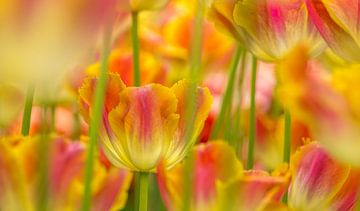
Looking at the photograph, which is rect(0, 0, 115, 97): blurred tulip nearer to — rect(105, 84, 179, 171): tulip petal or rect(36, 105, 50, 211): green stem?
rect(36, 105, 50, 211): green stem

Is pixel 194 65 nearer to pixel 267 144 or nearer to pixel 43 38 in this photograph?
pixel 43 38

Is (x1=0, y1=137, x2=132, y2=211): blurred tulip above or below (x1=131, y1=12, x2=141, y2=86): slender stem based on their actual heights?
below

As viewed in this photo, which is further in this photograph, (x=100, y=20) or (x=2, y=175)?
(x=2, y=175)

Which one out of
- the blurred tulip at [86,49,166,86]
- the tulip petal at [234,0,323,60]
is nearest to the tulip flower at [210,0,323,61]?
the tulip petal at [234,0,323,60]

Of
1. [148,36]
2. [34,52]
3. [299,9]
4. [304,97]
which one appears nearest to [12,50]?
[34,52]

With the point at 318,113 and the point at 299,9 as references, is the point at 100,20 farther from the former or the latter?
the point at 299,9

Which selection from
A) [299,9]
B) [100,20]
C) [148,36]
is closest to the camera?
[100,20]

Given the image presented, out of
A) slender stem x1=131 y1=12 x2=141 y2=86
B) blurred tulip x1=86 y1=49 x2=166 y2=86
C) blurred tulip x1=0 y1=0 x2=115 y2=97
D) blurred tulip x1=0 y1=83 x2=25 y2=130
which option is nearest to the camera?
blurred tulip x1=0 y1=0 x2=115 y2=97
